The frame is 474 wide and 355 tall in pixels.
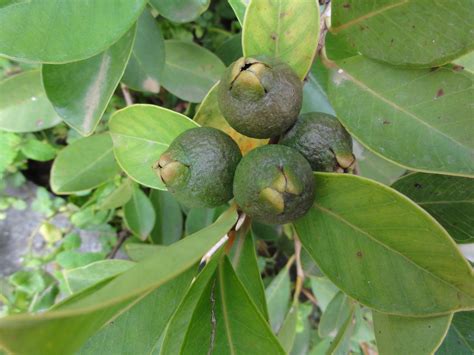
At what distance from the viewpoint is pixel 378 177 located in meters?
1.26

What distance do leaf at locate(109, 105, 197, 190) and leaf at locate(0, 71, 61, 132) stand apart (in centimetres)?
51

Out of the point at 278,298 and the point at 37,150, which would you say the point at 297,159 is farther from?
the point at 37,150

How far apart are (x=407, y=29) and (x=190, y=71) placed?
Answer: 0.81 meters

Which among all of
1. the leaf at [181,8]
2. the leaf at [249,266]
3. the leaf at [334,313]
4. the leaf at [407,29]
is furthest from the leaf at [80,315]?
the leaf at [334,313]

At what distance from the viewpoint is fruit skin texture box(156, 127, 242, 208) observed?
0.73 metres

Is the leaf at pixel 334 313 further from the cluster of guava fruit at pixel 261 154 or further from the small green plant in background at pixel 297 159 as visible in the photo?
the cluster of guava fruit at pixel 261 154

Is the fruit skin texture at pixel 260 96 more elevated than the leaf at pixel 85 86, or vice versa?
the fruit skin texture at pixel 260 96

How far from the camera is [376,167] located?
126 cm

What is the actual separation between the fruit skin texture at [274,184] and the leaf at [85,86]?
48 cm

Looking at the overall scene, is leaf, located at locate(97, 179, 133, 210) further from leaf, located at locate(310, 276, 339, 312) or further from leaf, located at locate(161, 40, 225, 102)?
leaf, located at locate(310, 276, 339, 312)

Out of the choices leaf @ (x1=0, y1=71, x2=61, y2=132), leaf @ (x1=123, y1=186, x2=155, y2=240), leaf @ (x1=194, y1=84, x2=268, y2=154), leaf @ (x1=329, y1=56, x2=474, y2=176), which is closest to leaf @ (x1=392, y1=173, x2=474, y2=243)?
leaf @ (x1=329, y1=56, x2=474, y2=176)

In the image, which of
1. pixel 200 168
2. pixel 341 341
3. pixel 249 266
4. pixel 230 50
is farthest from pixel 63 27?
pixel 341 341

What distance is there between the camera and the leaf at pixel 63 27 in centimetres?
77

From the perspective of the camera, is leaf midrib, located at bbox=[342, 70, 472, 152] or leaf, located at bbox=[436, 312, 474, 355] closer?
leaf midrib, located at bbox=[342, 70, 472, 152]
